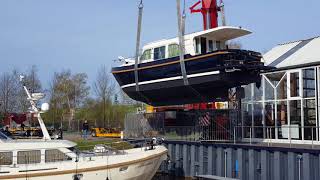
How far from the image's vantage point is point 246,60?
19656mm

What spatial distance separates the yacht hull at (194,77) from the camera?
19469 millimetres

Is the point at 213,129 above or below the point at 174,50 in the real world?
below

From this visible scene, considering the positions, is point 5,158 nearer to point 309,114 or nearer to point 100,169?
point 100,169

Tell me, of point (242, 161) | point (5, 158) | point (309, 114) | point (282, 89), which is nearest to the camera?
point (5, 158)

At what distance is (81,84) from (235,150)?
163ft

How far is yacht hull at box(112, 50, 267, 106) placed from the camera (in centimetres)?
1947

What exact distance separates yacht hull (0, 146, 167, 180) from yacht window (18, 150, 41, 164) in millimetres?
373

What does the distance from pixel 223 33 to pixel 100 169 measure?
8.80 metres

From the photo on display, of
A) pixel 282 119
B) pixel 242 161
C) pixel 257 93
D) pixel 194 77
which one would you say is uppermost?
pixel 194 77

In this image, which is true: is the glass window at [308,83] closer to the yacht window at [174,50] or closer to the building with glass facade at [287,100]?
the building with glass facade at [287,100]

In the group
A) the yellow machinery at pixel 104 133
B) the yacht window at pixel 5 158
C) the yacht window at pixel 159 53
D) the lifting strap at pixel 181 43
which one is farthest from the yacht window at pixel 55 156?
the yellow machinery at pixel 104 133

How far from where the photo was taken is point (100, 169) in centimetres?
1590

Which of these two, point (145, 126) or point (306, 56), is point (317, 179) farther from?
point (145, 126)

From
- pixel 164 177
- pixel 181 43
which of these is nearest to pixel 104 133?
pixel 164 177
